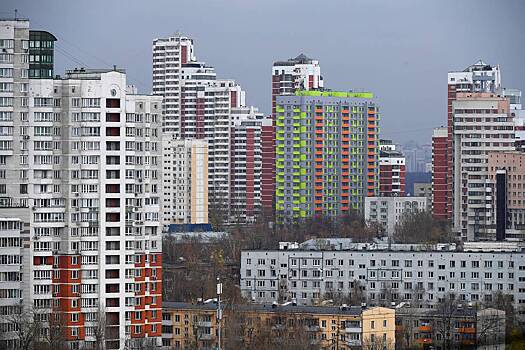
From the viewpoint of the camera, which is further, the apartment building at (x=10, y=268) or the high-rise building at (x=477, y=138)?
the high-rise building at (x=477, y=138)

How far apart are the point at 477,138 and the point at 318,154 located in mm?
4465

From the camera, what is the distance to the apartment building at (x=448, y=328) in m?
11.8

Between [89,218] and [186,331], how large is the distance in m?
1.04

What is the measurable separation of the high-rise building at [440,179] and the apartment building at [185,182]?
122 inches

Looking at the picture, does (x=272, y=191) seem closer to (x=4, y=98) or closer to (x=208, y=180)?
(x=208, y=180)

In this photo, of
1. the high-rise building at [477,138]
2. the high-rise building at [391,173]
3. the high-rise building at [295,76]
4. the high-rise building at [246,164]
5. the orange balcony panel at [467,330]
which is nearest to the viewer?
the orange balcony panel at [467,330]

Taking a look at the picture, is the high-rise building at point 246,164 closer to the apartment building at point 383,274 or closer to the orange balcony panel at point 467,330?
the apartment building at point 383,274

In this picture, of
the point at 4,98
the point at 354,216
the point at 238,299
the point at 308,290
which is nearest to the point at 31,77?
the point at 4,98

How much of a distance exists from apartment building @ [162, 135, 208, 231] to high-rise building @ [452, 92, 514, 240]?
4.44 m

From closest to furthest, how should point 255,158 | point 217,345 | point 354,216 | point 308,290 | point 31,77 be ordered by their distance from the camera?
point 217,345 → point 31,77 → point 308,290 → point 354,216 → point 255,158

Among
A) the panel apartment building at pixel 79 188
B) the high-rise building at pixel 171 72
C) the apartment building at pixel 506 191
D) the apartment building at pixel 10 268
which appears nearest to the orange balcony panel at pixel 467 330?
the panel apartment building at pixel 79 188

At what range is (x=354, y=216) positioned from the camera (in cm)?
2423

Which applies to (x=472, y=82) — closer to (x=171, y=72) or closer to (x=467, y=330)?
(x=171, y=72)

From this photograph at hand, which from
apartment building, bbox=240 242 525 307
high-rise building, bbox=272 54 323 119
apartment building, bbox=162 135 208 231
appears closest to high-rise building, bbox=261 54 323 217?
high-rise building, bbox=272 54 323 119
